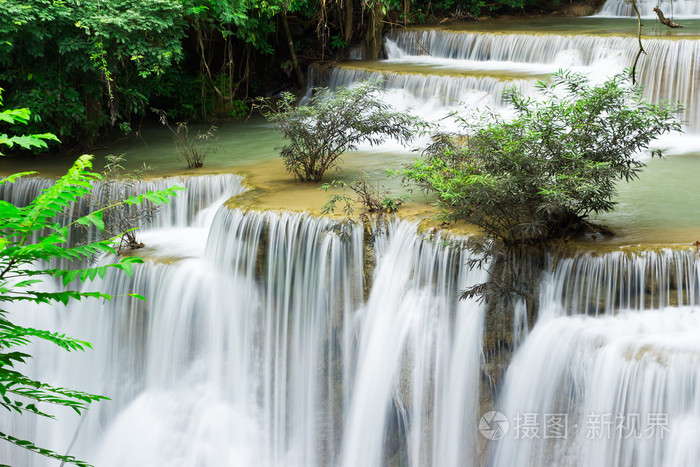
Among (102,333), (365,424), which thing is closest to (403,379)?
(365,424)

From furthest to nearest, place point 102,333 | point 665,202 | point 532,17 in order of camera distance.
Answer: point 532,17
point 102,333
point 665,202

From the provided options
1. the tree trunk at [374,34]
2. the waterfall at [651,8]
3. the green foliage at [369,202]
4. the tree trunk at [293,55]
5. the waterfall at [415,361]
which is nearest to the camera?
the waterfall at [415,361]

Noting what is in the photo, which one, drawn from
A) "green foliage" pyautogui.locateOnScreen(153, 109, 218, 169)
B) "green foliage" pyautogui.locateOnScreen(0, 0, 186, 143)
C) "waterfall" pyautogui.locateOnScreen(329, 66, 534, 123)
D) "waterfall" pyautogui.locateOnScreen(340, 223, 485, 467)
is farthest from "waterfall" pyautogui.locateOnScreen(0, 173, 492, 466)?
"waterfall" pyautogui.locateOnScreen(329, 66, 534, 123)

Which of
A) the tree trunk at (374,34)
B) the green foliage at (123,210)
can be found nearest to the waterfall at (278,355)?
the green foliage at (123,210)

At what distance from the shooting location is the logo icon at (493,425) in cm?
673

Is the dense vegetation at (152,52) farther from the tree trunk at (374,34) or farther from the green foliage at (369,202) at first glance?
the green foliage at (369,202)

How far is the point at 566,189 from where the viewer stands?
601 centimetres

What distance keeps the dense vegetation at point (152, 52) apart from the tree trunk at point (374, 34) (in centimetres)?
2

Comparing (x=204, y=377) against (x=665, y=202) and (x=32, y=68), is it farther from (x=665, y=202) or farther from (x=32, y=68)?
(x=32, y=68)

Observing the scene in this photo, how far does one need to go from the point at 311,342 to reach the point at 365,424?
101cm

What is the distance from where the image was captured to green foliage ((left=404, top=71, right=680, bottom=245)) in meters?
6.16

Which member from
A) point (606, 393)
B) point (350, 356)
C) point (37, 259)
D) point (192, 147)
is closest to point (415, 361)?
point (350, 356)

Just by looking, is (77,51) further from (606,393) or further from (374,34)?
(606,393)

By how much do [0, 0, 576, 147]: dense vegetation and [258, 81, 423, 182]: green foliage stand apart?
3387 mm
